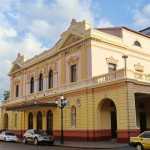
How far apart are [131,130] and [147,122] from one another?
9285mm

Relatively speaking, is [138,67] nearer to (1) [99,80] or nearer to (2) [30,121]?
(1) [99,80]

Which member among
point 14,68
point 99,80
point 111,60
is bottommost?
point 99,80

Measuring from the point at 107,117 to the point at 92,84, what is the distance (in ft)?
11.6

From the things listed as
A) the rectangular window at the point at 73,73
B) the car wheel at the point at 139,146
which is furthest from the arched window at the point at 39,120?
the car wheel at the point at 139,146

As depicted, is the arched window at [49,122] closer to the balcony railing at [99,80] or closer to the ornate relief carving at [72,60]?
the balcony railing at [99,80]

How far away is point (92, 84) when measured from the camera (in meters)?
28.1

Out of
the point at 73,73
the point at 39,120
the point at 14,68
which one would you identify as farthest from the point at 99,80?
the point at 14,68

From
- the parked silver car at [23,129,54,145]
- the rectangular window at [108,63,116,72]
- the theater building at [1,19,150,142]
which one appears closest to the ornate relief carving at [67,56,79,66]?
the theater building at [1,19,150,142]

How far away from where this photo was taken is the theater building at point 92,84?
24.9 metres

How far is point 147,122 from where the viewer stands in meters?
32.2

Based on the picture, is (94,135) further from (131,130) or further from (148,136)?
(148,136)

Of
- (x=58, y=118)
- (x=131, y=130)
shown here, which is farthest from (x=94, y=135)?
(x=58, y=118)

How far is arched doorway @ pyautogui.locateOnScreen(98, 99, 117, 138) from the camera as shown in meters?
27.4

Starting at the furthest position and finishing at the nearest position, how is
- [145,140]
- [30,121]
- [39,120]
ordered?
[30,121] < [39,120] < [145,140]
